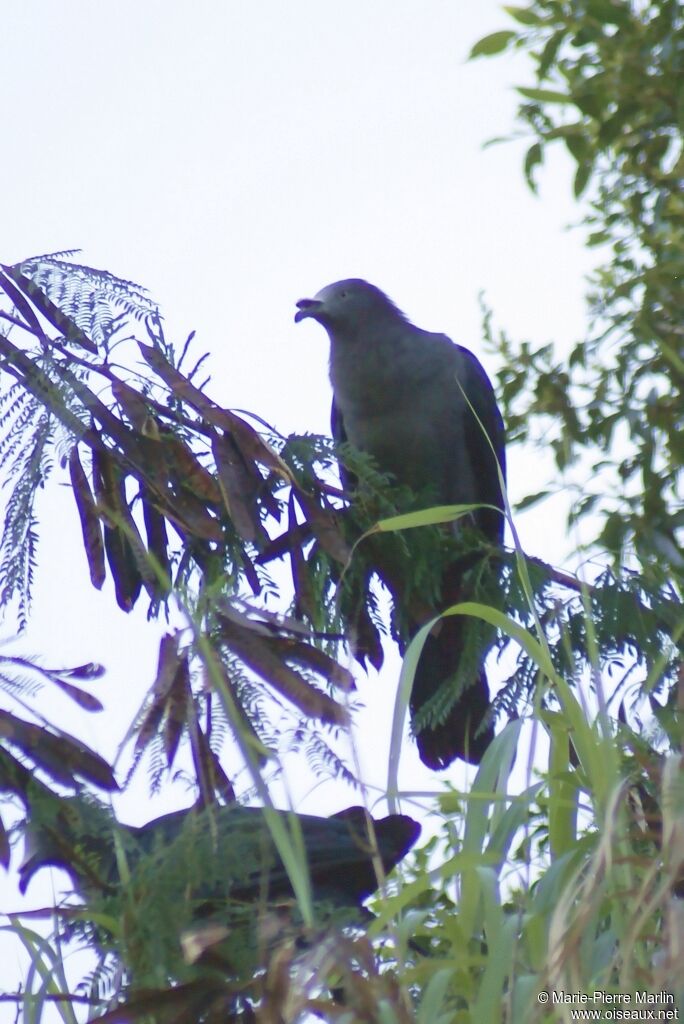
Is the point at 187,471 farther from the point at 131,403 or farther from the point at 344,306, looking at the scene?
Result: the point at 344,306

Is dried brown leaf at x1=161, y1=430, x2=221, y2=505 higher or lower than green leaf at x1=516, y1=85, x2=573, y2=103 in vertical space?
lower

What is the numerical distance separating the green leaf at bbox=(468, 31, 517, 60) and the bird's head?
49.1 inches

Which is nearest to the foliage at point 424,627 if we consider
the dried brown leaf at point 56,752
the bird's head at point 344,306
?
the dried brown leaf at point 56,752

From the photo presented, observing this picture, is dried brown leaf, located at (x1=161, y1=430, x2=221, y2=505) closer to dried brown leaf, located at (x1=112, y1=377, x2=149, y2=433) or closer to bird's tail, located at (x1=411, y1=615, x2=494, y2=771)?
dried brown leaf, located at (x1=112, y1=377, x2=149, y2=433)

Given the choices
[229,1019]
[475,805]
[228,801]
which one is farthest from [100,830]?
[475,805]

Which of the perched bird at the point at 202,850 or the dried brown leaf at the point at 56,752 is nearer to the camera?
the perched bird at the point at 202,850

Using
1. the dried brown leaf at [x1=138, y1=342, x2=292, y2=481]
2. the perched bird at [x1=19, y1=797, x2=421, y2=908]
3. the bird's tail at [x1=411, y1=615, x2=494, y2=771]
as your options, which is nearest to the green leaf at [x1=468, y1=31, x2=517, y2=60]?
the bird's tail at [x1=411, y1=615, x2=494, y2=771]

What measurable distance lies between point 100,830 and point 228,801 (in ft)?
0.57

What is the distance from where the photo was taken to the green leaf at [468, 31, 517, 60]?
3797 millimetres

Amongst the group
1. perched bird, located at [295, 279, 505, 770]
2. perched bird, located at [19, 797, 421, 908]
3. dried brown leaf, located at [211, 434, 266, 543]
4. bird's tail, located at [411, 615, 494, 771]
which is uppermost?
perched bird, located at [295, 279, 505, 770]

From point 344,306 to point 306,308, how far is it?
14 cm

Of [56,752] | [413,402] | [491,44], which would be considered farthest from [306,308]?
[56,752]

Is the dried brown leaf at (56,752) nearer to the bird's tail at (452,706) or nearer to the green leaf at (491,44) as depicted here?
the bird's tail at (452,706)

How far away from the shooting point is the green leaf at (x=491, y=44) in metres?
3.80
